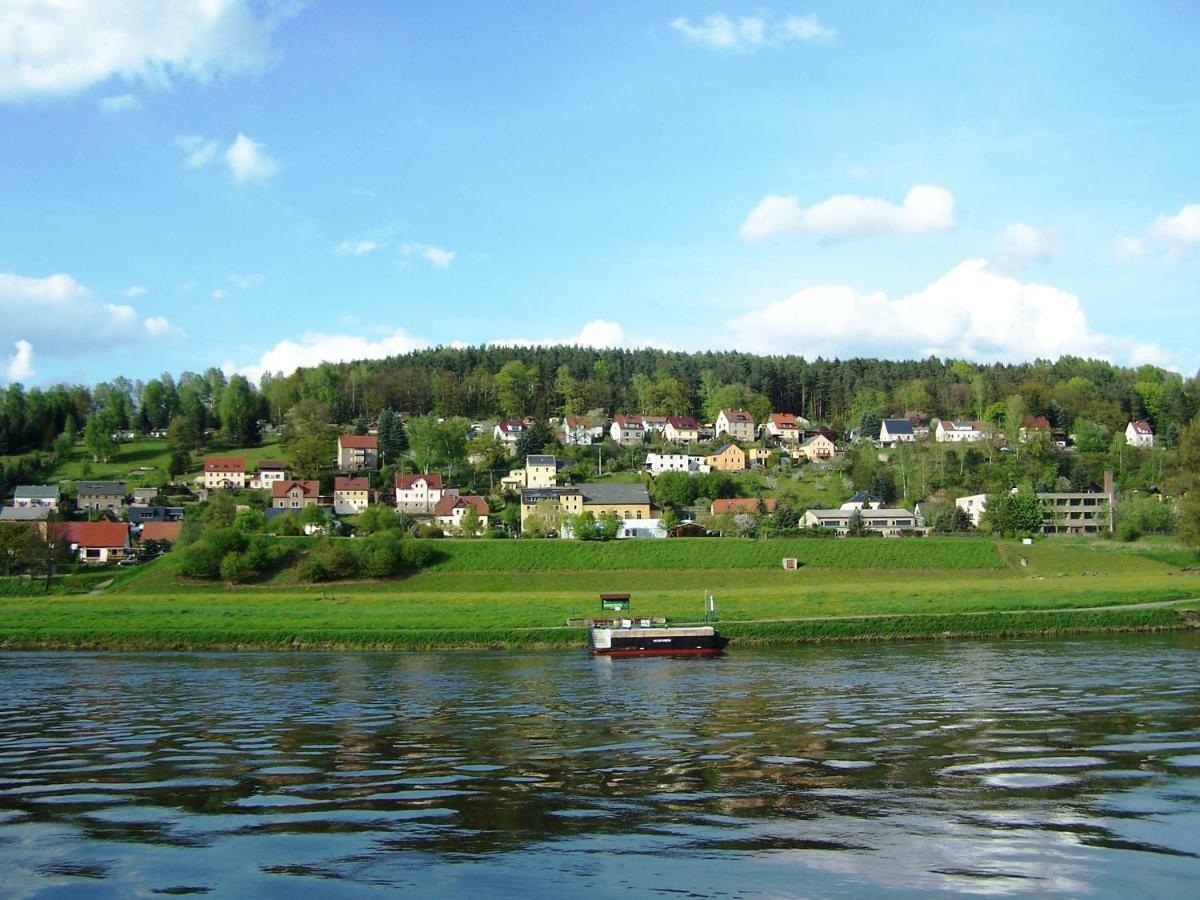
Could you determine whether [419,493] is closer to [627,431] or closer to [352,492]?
[352,492]

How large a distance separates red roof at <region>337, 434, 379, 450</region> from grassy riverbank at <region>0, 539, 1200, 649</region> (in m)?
61.4

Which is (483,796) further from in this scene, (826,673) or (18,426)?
(18,426)

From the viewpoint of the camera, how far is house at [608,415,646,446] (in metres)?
168

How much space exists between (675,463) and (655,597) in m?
74.6

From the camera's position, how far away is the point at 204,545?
8381 cm

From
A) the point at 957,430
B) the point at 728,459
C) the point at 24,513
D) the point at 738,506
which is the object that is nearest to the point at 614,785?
the point at 738,506

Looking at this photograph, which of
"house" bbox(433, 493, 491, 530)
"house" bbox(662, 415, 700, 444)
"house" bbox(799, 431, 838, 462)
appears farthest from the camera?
"house" bbox(662, 415, 700, 444)

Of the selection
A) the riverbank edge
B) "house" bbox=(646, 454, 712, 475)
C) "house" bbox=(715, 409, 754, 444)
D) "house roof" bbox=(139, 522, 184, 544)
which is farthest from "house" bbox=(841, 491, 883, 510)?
"house roof" bbox=(139, 522, 184, 544)

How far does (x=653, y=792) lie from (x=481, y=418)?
6559 inches

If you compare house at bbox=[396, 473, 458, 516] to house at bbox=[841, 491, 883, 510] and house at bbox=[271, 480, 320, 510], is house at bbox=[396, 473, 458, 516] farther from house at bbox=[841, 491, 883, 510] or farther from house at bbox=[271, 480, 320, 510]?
house at bbox=[841, 491, 883, 510]

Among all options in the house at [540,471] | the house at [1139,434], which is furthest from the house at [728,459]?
the house at [1139,434]

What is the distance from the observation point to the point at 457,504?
398ft

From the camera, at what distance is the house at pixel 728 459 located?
150125 millimetres

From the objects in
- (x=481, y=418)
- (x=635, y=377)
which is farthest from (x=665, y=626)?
(x=635, y=377)
